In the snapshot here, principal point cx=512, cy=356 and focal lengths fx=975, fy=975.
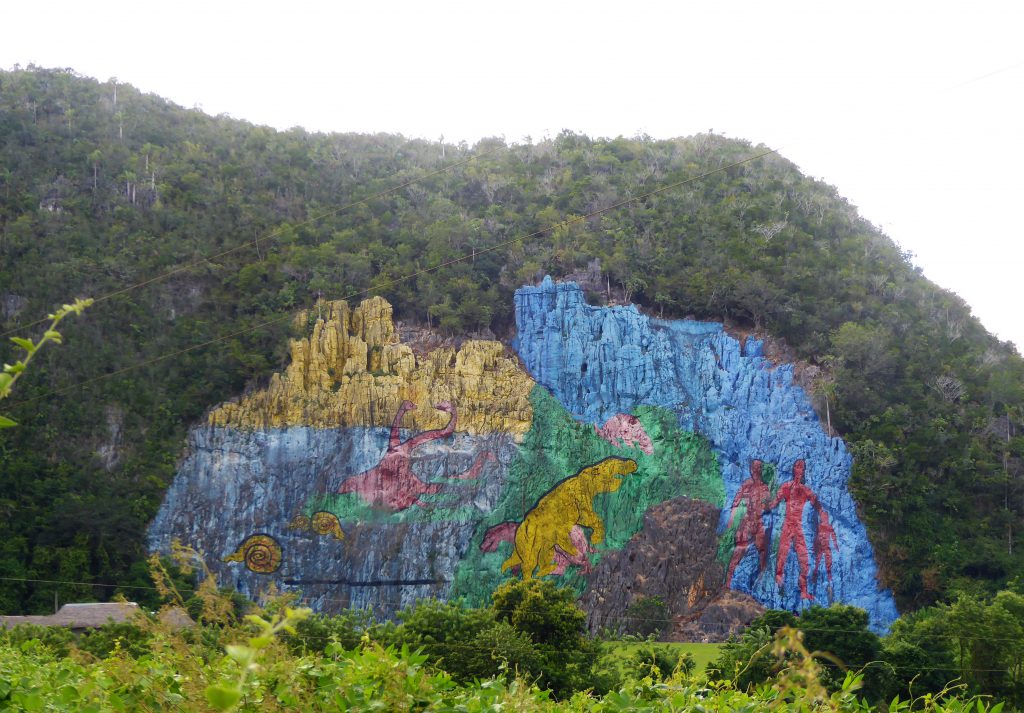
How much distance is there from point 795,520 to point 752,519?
1020 mm

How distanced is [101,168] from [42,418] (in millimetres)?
9375

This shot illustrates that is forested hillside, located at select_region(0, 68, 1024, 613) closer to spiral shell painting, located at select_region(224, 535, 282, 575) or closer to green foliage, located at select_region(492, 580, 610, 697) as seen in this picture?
spiral shell painting, located at select_region(224, 535, 282, 575)

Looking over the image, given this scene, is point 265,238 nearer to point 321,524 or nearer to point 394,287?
point 394,287

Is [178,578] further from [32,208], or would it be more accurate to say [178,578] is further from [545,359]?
[32,208]

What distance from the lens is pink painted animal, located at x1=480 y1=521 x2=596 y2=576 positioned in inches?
926

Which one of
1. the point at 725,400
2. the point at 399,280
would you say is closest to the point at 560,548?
the point at 725,400

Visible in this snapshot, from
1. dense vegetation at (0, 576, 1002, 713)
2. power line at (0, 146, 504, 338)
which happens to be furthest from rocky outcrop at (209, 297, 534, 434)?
dense vegetation at (0, 576, 1002, 713)

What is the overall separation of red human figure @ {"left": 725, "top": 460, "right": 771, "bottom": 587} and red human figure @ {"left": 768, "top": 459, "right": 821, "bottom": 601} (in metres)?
0.33

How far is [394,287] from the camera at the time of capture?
2769 cm

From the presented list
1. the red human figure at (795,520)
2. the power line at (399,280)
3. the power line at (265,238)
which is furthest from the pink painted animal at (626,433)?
the power line at (265,238)

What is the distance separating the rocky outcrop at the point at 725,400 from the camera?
76.3ft

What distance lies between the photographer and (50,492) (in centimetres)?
2406

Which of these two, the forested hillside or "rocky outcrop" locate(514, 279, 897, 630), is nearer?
"rocky outcrop" locate(514, 279, 897, 630)


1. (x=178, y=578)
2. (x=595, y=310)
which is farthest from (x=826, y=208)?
(x=178, y=578)
